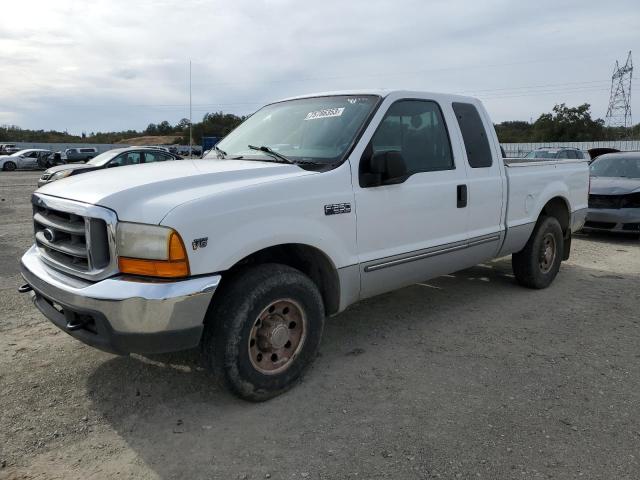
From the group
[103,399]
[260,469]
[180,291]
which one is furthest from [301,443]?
[103,399]

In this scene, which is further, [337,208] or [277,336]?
[337,208]

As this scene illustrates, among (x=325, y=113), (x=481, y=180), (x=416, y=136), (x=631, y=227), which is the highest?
(x=325, y=113)

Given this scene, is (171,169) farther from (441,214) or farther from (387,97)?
(441,214)

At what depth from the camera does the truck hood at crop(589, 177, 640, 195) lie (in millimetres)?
8914

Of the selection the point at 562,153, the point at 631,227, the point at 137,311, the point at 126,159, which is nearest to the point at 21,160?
the point at 126,159

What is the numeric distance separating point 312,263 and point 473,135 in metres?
2.16

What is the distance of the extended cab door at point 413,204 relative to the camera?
3.77 metres

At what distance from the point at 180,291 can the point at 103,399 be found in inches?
45.3

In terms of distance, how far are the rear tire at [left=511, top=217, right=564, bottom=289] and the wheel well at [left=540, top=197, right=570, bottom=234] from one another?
155 mm

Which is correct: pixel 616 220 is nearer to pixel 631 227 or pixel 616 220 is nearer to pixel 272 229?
pixel 631 227

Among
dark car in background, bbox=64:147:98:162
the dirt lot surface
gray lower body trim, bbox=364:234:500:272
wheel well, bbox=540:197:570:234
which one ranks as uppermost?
dark car in background, bbox=64:147:98:162

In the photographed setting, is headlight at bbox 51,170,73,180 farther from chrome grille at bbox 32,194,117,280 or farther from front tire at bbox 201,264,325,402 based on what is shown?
front tire at bbox 201,264,325,402

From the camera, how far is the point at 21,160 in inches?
1375

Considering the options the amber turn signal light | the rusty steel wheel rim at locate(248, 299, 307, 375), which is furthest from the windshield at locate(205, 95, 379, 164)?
the amber turn signal light
